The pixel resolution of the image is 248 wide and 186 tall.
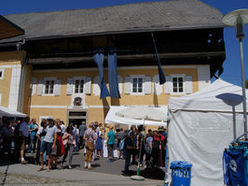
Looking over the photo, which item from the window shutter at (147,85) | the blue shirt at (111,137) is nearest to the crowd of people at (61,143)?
the blue shirt at (111,137)

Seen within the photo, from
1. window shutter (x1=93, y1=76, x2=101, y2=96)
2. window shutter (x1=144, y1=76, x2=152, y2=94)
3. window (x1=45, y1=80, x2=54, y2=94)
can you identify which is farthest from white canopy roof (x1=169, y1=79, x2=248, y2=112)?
window (x1=45, y1=80, x2=54, y2=94)

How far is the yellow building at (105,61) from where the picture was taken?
1525 cm

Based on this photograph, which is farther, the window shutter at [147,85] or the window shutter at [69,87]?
the window shutter at [69,87]

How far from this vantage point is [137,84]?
1600 centimetres

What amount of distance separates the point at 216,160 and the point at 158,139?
8.12ft

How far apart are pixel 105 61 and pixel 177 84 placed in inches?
213

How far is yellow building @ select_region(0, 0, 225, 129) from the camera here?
15.2 metres

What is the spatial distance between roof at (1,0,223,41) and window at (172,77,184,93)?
11.3ft

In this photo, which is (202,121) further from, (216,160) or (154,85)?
(154,85)

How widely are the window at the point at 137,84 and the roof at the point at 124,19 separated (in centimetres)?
342

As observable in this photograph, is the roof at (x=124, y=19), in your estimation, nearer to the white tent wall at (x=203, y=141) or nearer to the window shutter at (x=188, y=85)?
the window shutter at (x=188, y=85)

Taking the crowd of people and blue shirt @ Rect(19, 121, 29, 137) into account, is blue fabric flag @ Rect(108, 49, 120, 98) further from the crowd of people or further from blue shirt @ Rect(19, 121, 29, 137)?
blue shirt @ Rect(19, 121, 29, 137)

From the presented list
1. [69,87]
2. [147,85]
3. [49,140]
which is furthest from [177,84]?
[49,140]

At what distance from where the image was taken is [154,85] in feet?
51.4
